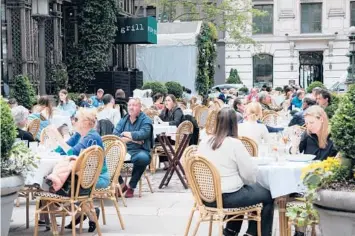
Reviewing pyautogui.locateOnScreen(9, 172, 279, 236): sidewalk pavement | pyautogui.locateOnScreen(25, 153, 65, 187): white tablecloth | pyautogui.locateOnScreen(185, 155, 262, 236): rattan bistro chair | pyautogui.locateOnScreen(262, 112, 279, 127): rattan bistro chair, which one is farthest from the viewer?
pyautogui.locateOnScreen(262, 112, 279, 127): rattan bistro chair

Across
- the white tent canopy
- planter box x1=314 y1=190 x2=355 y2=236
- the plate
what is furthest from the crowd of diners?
the white tent canopy

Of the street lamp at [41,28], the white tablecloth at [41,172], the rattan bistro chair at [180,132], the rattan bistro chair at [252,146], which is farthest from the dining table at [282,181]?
the street lamp at [41,28]

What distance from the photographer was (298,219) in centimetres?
540

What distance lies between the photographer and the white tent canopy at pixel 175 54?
29531 millimetres

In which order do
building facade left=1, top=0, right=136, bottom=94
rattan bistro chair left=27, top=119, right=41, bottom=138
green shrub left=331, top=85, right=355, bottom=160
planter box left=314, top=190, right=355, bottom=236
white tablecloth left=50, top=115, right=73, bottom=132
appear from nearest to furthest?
planter box left=314, top=190, right=355, bottom=236
green shrub left=331, top=85, right=355, bottom=160
rattan bistro chair left=27, top=119, right=41, bottom=138
white tablecloth left=50, top=115, right=73, bottom=132
building facade left=1, top=0, right=136, bottom=94

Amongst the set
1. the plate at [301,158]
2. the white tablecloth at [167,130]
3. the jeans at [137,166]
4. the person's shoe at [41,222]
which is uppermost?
the plate at [301,158]

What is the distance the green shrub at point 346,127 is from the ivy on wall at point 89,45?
2229cm

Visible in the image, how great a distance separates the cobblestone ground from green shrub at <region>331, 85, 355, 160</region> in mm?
2770

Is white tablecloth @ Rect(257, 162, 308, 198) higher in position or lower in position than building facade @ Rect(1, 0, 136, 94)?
lower

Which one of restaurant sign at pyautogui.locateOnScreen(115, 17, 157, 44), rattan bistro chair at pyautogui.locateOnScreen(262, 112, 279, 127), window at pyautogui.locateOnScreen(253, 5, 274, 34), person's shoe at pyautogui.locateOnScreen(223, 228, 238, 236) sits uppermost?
window at pyautogui.locateOnScreen(253, 5, 274, 34)

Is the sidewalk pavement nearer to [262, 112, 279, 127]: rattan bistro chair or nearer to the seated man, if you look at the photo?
the seated man

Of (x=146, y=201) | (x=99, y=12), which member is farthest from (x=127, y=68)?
(x=146, y=201)

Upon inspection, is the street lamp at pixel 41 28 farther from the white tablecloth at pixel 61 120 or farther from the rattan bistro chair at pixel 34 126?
the rattan bistro chair at pixel 34 126

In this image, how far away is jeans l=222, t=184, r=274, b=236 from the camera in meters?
6.59
